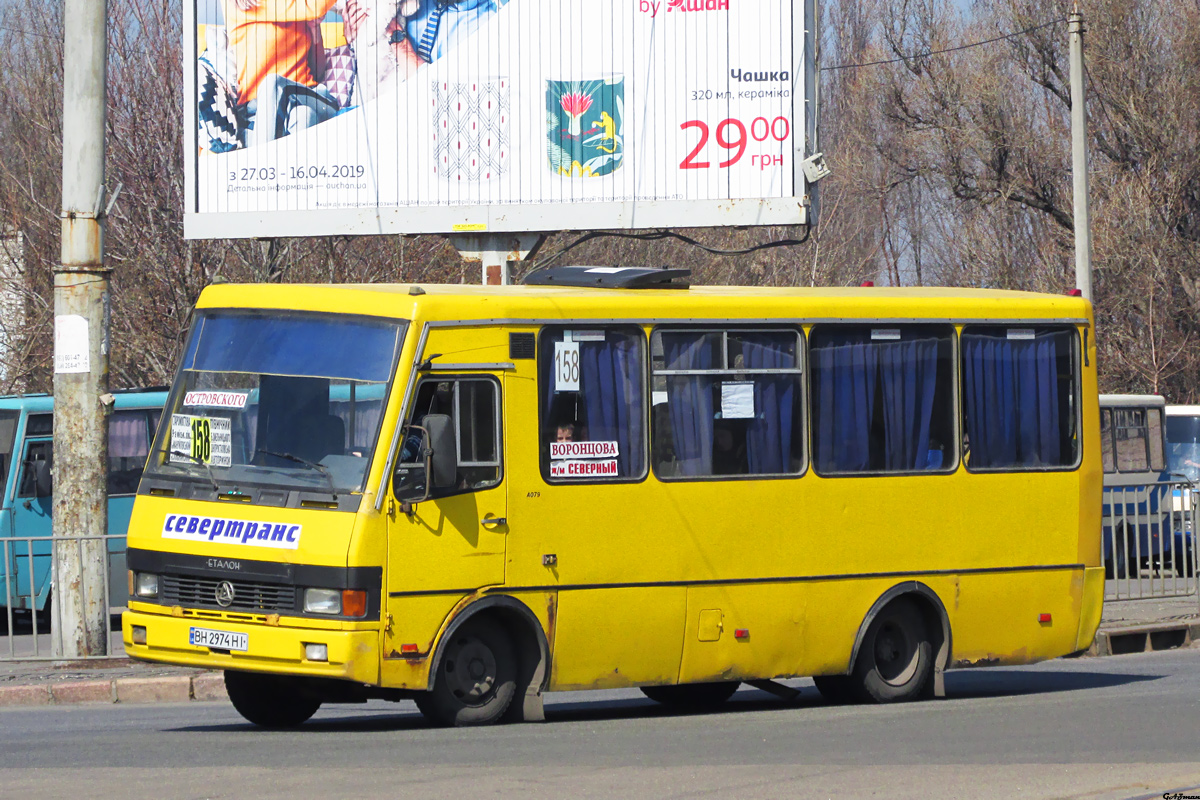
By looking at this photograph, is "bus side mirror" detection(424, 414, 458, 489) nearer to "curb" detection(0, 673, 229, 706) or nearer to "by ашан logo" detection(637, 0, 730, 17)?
"curb" detection(0, 673, 229, 706)

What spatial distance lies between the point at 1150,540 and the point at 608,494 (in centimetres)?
873

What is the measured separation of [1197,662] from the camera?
15.9 metres

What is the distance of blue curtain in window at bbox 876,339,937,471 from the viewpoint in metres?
12.5

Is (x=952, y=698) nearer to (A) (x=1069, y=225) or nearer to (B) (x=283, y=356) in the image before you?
(B) (x=283, y=356)

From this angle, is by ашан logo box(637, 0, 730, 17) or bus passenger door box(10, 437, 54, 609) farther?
bus passenger door box(10, 437, 54, 609)

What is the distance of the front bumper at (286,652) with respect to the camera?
32.3 ft

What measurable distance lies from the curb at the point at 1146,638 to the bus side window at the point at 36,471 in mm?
11726

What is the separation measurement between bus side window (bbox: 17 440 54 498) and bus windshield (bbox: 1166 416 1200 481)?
56.7ft

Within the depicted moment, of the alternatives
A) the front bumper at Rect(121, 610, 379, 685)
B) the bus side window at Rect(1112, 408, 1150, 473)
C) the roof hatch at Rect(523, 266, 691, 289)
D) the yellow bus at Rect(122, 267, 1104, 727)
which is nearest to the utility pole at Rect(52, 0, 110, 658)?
the yellow bus at Rect(122, 267, 1104, 727)

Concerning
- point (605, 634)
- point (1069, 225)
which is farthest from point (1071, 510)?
point (1069, 225)

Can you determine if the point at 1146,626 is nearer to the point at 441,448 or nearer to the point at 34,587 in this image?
the point at 441,448

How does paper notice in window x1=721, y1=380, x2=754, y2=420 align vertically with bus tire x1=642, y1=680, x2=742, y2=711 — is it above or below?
above

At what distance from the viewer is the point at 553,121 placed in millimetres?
18141

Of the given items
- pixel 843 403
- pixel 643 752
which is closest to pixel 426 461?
pixel 643 752
